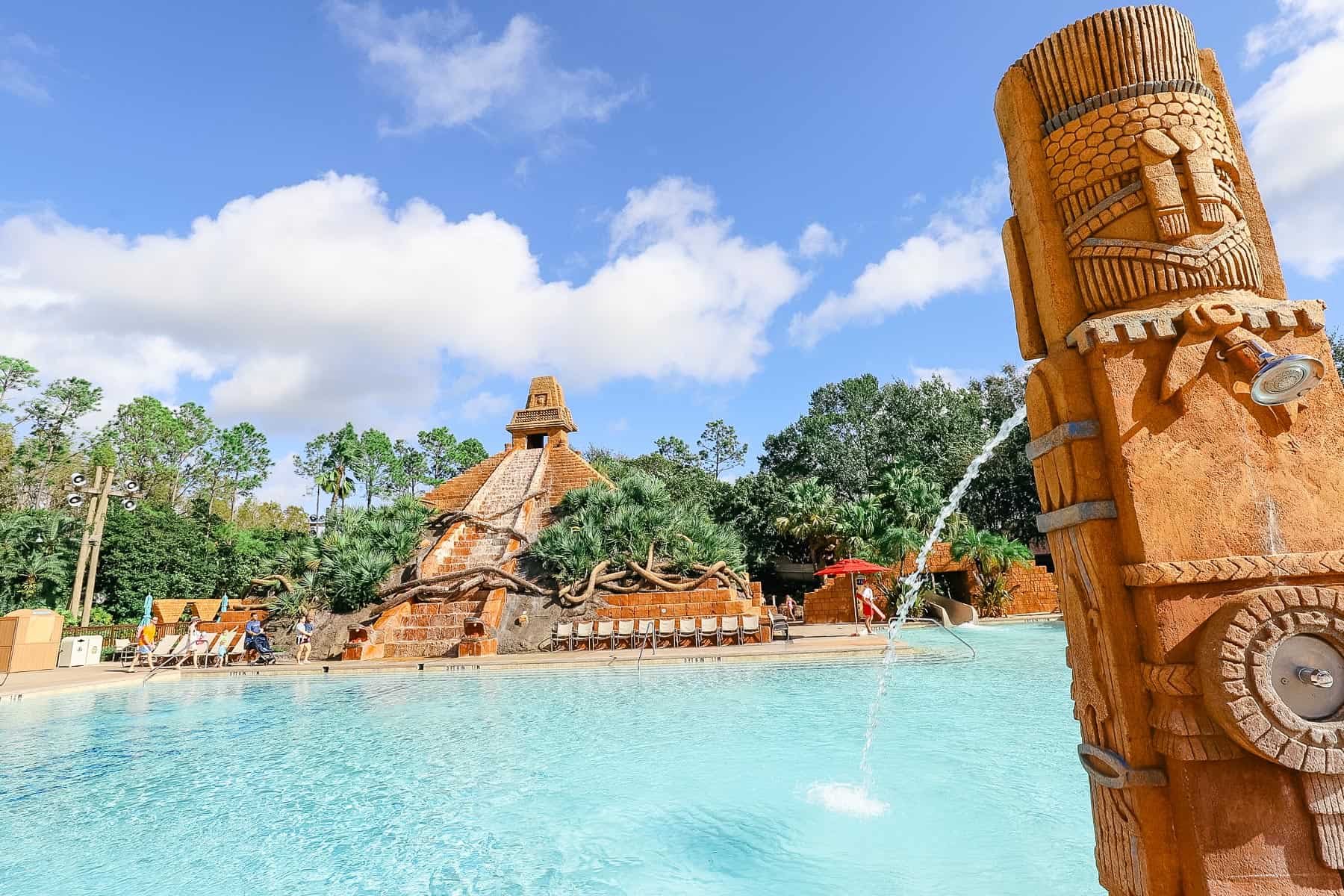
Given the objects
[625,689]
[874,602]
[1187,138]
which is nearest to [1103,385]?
[1187,138]

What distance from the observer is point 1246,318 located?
7.41 feet

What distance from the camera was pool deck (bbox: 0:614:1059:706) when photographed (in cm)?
1292

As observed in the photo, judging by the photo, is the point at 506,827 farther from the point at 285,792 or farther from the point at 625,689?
the point at 625,689

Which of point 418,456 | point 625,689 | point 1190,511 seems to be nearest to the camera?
point 1190,511

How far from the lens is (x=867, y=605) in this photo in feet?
63.1

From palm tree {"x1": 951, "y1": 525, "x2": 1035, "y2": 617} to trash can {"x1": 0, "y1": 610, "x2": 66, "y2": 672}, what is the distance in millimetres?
25620

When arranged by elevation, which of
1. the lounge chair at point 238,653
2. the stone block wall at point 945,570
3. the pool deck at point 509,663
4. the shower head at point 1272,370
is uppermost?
the shower head at point 1272,370

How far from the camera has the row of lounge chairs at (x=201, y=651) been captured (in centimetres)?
1521

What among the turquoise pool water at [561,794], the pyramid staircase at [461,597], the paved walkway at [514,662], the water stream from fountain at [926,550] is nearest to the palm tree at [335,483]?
the pyramid staircase at [461,597]

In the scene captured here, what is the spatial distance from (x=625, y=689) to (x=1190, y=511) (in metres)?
9.74

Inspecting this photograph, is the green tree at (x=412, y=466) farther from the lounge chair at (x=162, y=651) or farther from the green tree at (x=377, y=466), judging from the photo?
the lounge chair at (x=162, y=651)

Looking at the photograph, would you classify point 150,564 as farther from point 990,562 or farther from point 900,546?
point 990,562

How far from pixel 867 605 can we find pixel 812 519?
21.6ft

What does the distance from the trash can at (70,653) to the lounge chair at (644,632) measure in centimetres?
1367
